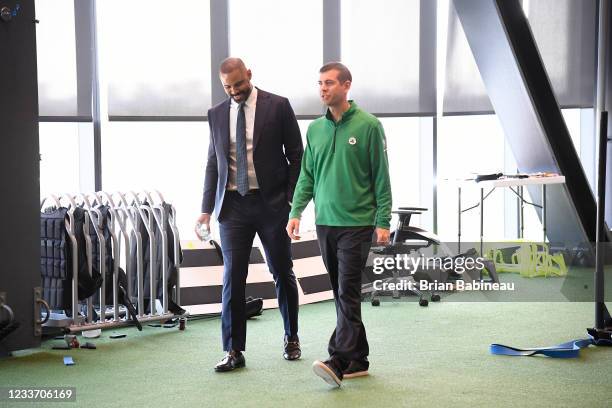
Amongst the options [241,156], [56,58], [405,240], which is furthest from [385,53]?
[241,156]

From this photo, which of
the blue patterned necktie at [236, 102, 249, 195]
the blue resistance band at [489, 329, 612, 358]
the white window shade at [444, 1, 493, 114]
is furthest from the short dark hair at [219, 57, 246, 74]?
the white window shade at [444, 1, 493, 114]

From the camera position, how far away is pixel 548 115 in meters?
8.18

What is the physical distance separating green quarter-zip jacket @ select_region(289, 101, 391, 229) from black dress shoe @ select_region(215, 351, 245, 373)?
821 mm

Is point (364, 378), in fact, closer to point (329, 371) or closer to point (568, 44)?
point (329, 371)

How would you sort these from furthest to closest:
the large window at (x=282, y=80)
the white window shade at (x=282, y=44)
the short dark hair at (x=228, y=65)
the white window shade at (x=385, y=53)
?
the white window shade at (x=385, y=53)
the white window shade at (x=282, y=44)
the large window at (x=282, y=80)
the short dark hair at (x=228, y=65)

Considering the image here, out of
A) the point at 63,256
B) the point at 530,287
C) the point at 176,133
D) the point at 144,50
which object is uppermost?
the point at 144,50

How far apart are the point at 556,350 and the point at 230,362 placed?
165 centimetres

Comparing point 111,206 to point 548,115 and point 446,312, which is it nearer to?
point 446,312

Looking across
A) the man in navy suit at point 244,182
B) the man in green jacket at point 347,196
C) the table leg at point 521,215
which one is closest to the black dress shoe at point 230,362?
the man in navy suit at point 244,182

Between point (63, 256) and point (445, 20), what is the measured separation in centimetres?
481

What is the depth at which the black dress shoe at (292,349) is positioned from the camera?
4574 millimetres

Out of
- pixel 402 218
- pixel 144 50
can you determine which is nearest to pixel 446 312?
pixel 402 218

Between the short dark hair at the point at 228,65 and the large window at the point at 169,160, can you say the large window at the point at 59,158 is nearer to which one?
the large window at the point at 169,160

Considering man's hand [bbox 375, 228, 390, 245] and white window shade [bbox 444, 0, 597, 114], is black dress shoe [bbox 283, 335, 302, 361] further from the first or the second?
white window shade [bbox 444, 0, 597, 114]
